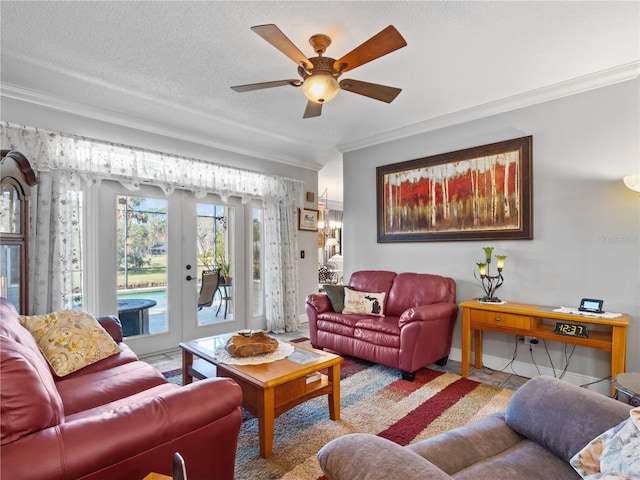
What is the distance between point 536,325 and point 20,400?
326cm

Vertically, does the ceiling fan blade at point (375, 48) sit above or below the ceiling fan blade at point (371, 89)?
above

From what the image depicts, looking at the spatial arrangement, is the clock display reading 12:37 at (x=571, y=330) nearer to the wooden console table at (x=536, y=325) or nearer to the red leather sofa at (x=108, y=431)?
the wooden console table at (x=536, y=325)

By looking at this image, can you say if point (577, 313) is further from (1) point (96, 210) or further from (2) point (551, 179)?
(1) point (96, 210)

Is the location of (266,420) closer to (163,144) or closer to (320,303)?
(320,303)

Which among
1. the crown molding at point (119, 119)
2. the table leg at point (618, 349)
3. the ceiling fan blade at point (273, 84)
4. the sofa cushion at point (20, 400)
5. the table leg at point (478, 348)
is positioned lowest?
the table leg at point (478, 348)

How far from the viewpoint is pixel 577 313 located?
2.62 m

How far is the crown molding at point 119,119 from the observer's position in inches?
117

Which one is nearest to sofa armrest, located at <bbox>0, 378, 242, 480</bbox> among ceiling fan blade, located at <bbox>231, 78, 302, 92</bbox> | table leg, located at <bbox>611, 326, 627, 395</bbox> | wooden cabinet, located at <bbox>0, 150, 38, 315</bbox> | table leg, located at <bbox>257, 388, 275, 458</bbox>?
table leg, located at <bbox>257, 388, 275, 458</bbox>

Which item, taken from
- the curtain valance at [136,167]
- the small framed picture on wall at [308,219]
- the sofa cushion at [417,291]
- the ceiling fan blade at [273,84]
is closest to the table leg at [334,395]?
the sofa cushion at [417,291]

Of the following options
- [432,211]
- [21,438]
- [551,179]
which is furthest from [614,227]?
[21,438]

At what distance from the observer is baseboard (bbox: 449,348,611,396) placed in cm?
281

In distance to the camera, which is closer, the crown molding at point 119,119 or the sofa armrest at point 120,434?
the sofa armrest at point 120,434

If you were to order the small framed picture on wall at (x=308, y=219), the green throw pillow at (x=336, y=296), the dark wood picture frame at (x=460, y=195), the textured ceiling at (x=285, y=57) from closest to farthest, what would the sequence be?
the textured ceiling at (x=285, y=57) < the dark wood picture frame at (x=460, y=195) < the green throw pillow at (x=336, y=296) < the small framed picture on wall at (x=308, y=219)

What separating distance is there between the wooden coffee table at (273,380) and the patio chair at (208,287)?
1.71 meters
